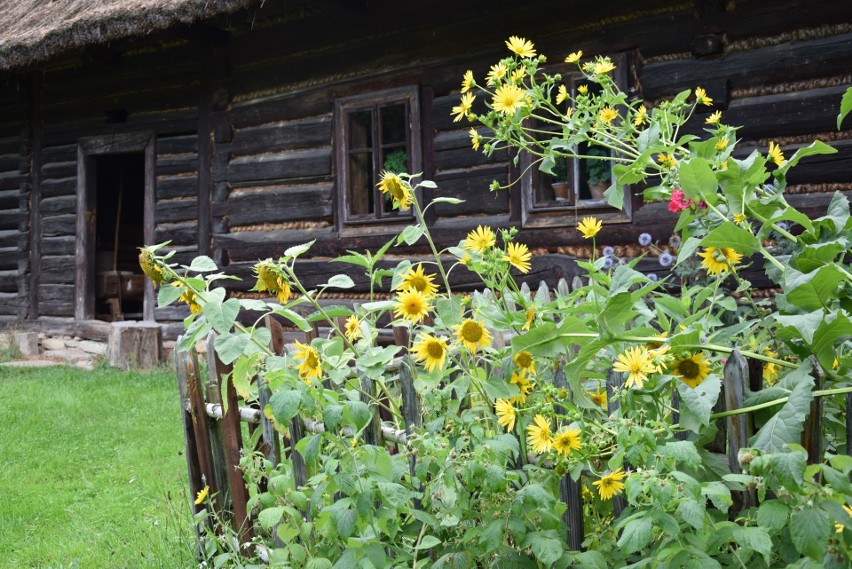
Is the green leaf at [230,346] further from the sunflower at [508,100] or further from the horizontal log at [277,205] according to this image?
the horizontal log at [277,205]

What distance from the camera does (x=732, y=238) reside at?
1.46 m

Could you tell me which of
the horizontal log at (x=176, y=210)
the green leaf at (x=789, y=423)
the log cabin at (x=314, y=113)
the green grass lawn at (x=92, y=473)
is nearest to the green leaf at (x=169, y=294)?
the green leaf at (x=789, y=423)

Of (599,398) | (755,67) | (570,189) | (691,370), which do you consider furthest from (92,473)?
(755,67)

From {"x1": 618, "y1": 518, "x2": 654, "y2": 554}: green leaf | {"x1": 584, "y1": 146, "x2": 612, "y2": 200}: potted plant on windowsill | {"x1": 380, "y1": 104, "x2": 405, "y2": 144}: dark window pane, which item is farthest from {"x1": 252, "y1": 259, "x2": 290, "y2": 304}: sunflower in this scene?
{"x1": 380, "y1": 104, "x2": 405, "y2": 144}: dark window pane

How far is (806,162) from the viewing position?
4633mm

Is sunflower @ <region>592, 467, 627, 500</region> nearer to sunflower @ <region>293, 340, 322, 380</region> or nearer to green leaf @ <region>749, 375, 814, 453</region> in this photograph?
green leaf @ <region>749, 375, 814, 453</region>

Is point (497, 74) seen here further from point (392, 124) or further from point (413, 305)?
point (392, 124)

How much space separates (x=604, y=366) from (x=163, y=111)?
23.1 feet

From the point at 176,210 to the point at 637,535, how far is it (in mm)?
7134

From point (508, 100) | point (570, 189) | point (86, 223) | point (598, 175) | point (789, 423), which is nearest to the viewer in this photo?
point (789, 423)

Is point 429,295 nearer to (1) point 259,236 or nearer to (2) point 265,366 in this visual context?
(2) point 265,366

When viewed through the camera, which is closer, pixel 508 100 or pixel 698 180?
pixel 698 180

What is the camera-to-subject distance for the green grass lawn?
3.15 metres

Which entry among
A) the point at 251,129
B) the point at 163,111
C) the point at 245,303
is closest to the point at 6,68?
the point at 163,111
